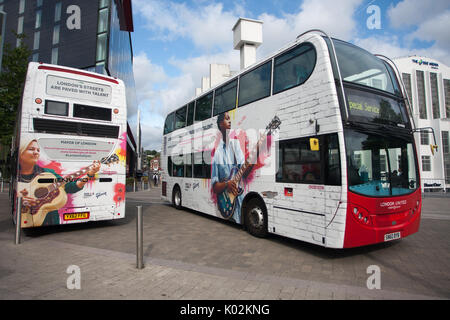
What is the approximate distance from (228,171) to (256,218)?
1.72 m

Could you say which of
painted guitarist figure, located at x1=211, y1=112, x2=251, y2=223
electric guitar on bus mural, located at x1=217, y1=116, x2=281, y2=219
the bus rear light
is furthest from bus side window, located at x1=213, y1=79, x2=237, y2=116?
the bus rear light

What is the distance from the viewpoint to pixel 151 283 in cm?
370

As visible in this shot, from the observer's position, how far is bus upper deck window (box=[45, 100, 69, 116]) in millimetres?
6500

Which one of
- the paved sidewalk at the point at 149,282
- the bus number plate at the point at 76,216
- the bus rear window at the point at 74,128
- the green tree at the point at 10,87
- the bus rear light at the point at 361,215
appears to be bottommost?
the paved sidewalk at the point at 149,282

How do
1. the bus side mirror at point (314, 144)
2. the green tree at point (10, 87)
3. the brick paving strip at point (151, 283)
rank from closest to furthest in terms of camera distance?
the brick paving strip at point (151, 283) → the bus side mirror at point (314, 144) → the green tree at point (10, 87)

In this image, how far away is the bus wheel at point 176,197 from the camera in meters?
11.4

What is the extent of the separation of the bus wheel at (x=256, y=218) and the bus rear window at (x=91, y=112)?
15.0 feet

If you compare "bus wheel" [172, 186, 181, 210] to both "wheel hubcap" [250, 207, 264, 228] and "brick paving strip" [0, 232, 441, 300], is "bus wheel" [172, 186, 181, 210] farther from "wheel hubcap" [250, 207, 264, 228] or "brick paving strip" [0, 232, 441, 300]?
"brick paving strip" [0, 232, 441, 300]

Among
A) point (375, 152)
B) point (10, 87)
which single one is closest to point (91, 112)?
point (375, 152)

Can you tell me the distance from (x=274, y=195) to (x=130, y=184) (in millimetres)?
19019

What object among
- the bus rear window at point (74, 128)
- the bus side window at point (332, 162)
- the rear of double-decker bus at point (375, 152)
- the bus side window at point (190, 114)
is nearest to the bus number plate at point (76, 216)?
the bus rear window at point (74, 128)

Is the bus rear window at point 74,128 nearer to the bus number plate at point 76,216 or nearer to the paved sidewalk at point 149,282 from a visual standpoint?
the bus number plate at point 76,216
